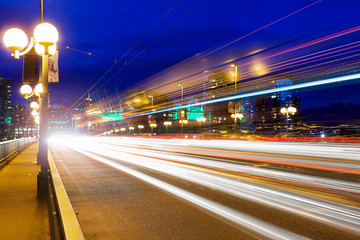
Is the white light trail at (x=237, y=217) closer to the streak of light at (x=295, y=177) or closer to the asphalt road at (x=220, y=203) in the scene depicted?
the asphalt road at (x=220, y=203)

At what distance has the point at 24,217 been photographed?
18.5ft

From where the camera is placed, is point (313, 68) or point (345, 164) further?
point (313, 68)

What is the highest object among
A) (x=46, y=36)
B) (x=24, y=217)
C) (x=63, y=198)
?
(x=46, y=36)

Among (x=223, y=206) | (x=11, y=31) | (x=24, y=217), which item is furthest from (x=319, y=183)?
(x=11, y=31)

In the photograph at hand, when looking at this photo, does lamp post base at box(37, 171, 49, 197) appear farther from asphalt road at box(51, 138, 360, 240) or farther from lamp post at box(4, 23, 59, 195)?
asphalt road at box(51, 138, 360, 240)

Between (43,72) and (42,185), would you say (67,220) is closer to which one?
(42,185)


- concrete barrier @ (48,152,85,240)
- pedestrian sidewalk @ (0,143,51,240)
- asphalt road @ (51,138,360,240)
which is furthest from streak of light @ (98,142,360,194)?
pedestrian sidewalk @ (0,143,51,240)

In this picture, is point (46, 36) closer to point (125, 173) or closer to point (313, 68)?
point (125, 173)

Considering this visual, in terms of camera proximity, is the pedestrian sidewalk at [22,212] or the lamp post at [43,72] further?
the lamp post at [43,72]

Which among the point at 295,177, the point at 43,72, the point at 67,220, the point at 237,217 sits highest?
the point at 43,72

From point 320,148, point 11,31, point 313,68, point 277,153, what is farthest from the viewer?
point 313,68

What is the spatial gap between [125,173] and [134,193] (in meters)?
3.61

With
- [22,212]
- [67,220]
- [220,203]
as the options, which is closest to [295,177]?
[220,203]

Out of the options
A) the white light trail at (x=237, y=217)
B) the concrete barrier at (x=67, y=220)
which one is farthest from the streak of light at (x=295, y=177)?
the concrete barrier at (x=67, y=220)
